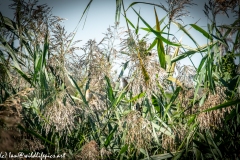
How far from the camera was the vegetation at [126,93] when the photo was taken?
4.33 ft

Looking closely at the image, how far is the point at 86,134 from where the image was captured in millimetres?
1549

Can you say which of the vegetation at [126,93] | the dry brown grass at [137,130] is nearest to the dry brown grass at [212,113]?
the vegetation at [126,93]

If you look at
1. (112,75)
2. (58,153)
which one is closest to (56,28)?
(112,75)

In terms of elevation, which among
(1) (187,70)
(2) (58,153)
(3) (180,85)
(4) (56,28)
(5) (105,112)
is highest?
(4) (56,28)

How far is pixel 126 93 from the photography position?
1482mm

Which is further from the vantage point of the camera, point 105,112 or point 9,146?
point 105,112

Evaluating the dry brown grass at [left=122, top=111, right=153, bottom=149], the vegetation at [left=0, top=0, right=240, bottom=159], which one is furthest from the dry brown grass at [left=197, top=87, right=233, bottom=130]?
the dry brown grass at [left=122, top=111, right=153, bottom=149]

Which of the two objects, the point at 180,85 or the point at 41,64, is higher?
the point at 41,64

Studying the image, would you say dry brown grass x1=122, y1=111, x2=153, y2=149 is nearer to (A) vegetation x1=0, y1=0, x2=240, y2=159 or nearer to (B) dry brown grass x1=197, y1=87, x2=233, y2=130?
(A) vegetation x1=0, y1=0, x2=240, y2=159

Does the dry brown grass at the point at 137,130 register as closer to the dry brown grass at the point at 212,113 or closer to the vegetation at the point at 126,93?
the vegetation at the point at 126,93

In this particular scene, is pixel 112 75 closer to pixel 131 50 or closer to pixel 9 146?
pixel 131 50

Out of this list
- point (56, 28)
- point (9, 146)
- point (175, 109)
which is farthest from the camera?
point (175, 109)

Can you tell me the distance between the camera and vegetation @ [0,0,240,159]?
4.33ft

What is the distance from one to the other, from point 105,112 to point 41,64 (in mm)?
516
